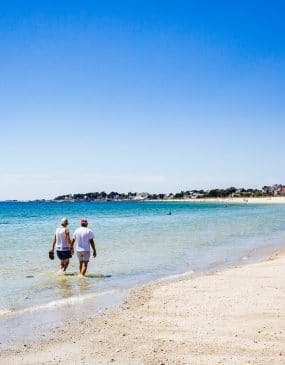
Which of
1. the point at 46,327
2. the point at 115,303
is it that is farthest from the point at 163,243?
the point at 46,327

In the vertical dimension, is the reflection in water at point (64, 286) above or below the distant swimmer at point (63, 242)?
below

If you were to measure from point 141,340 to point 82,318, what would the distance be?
6.81 feet

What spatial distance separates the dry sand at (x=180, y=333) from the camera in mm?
6273

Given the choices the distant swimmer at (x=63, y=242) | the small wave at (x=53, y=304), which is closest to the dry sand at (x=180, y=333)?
the small wave at (x=53, y=304)

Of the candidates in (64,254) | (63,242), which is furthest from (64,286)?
(63,242)

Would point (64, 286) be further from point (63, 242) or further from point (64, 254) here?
point (63, 242)

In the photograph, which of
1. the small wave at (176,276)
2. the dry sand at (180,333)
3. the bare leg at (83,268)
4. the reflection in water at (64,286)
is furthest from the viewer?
the bare leg at (83,268)

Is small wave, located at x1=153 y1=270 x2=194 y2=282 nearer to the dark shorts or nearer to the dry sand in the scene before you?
the dry sand

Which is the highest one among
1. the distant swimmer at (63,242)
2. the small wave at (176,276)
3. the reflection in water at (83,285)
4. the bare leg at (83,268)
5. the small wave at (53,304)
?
the distant swimmer at (63,242)

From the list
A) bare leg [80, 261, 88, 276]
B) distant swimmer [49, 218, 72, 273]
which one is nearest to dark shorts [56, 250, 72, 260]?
distant swimmer [49, 218, 72, 273]

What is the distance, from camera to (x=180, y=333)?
7.27 meters

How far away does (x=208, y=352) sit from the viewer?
6.35 m

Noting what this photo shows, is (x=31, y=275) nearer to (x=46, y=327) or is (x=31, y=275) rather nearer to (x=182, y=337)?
(x=46, y=327)

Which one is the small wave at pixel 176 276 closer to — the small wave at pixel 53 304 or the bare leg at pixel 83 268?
the bare leg at pixel 83 268
